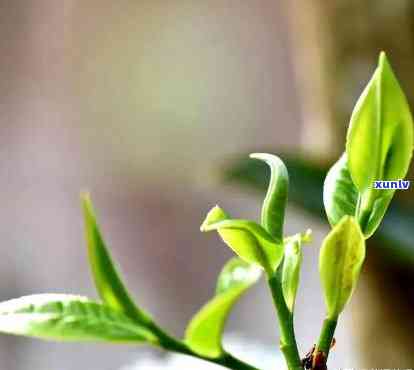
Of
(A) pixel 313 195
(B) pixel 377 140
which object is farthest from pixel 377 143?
(A) pixel 313 195

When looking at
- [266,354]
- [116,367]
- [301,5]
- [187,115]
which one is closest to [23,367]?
[116,367]

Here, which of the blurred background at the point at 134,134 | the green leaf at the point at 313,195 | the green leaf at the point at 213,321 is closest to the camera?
the green leaf at the point at 213,321

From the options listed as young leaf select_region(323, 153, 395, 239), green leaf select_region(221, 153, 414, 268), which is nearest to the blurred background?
green leaf select_region(221, 153, 414, 268)

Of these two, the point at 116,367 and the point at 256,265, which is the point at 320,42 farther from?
the point at 116,367

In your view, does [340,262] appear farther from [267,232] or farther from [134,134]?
[134,134]

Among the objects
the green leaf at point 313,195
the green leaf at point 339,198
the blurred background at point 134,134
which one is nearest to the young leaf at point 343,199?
the green leaf at point 339,198

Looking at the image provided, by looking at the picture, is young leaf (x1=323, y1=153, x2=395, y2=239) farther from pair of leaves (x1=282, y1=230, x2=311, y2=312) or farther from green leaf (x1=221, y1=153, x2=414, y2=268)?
green leaf (x1=221, y1=153, x2=414, y2=268)

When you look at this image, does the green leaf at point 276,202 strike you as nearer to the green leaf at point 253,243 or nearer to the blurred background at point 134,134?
the green leaf at point 253,243
